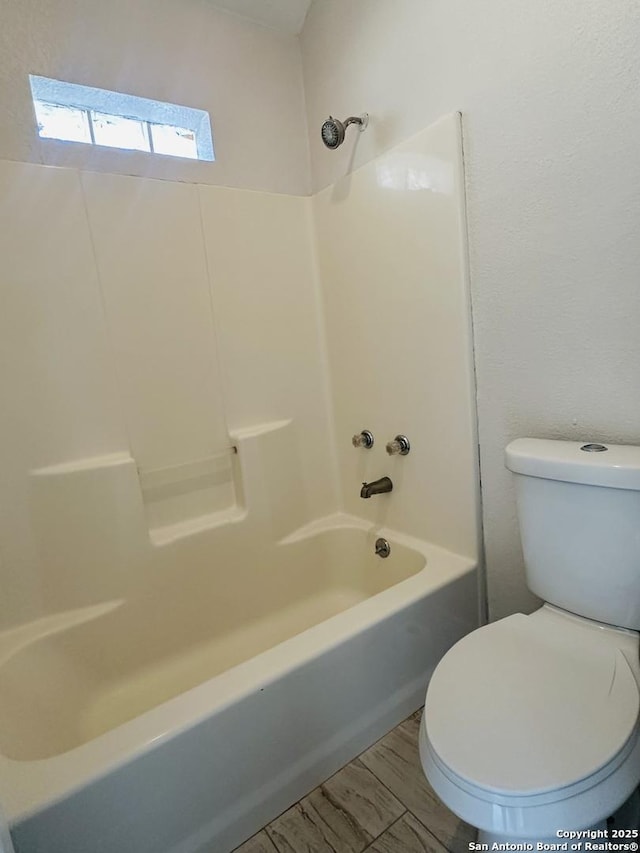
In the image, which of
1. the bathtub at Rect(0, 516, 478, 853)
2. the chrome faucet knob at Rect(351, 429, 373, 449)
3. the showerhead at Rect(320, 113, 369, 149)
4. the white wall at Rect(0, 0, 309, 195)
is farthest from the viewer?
the chrome faucet knob at Rect(351, 429, 373, 449)

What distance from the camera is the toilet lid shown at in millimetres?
732

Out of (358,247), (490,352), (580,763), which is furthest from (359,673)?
(358,247)

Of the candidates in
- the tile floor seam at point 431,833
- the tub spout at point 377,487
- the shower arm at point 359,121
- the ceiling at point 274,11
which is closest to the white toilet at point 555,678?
the tile floor seam at point 431,833

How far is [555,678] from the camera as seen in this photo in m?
0.89

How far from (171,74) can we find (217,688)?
6.37 feet

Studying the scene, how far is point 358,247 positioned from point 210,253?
0.56 m

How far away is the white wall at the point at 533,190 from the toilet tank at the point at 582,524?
0.60ft

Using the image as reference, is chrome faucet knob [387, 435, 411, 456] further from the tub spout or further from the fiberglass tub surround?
the tub spout

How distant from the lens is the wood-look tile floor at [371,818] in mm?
1061

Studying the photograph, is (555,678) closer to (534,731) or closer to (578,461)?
(534,731)

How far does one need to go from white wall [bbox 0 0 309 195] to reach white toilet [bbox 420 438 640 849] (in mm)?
1496

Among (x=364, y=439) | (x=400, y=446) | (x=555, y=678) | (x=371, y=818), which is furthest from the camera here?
(x=364, y=439)

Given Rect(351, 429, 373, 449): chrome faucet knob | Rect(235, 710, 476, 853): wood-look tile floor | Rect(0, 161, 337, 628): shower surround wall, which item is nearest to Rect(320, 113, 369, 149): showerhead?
Rect(0, 161, 337, 628): shower surround wall

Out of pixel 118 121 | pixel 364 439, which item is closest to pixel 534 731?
pixel 364 439
